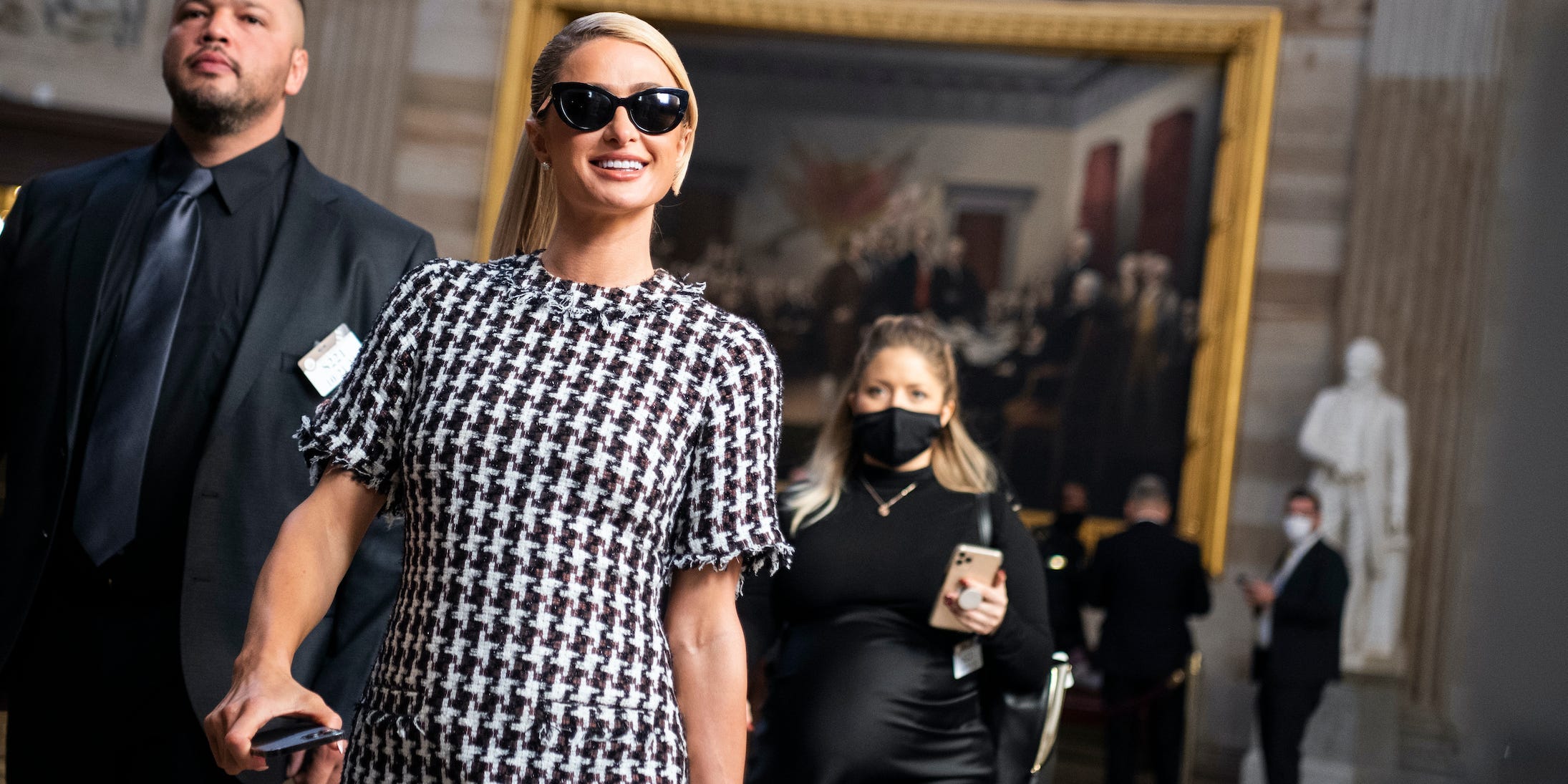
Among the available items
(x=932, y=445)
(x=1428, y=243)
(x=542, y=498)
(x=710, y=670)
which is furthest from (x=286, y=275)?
(x=1428, y=243)

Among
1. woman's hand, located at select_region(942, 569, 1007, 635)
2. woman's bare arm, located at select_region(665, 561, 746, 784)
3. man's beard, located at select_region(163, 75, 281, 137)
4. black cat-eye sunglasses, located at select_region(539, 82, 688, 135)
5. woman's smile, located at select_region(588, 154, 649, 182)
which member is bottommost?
woman's hand, located at select_region(942, 569, 1007, 635)

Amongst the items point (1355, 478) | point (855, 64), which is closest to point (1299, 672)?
point (1355, 478)

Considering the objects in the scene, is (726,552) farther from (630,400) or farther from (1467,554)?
(1467,554)

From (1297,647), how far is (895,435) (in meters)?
4.70

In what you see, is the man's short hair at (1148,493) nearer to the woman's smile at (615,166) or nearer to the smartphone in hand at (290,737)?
the woman's smile at (615,166)

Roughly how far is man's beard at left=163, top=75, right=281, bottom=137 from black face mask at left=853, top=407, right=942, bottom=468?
1.91 m

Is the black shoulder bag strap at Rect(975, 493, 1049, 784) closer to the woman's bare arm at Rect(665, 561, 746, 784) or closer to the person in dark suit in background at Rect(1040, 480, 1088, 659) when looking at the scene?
the woman's bare arm at Rect(665, 561, 746, 784)

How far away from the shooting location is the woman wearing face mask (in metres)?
3.64

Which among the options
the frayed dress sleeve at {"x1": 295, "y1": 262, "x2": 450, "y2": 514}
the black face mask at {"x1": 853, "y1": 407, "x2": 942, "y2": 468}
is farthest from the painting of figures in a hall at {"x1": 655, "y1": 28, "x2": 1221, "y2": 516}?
the frayed dress sleeve at {"x1": 295, "y1": 262, "x2": 450, "y2": 514}

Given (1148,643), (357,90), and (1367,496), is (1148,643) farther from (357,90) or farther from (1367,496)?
(357,90)

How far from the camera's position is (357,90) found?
1102 cm

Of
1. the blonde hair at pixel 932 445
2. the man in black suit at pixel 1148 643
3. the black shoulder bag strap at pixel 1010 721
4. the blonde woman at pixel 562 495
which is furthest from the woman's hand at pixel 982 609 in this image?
the man in black suit at pixel 1148 643

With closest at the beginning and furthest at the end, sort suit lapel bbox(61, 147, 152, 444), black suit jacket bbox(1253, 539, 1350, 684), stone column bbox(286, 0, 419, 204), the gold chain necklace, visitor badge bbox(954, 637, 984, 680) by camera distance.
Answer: suit lapel bbox(61, 147, 152, 444) < visitor badge bbox(954, 637, 984, 680) < the gold chain necklace < black suit jacket bbox(1253, 539, 1350, 684) < stone column bbox(286, 0, 419, 204)

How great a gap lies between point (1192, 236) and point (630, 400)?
925cm
